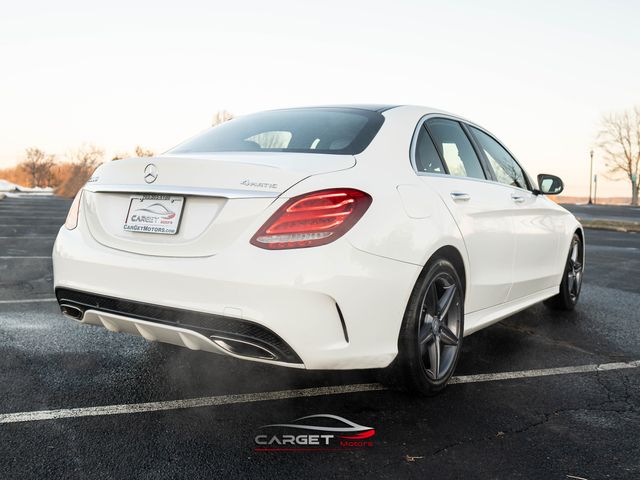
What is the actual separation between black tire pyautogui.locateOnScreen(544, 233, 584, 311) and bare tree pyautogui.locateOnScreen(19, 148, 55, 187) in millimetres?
96012

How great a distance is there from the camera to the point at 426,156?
12.0ft

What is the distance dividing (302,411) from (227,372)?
0.80 m

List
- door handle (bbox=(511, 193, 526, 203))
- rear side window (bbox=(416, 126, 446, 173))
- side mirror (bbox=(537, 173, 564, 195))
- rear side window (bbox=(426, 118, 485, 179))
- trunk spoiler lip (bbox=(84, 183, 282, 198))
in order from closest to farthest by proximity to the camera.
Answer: trunk spoiler lip (bbox=(84, 183, 282, 198)) → rear side window (bbox=(416, 126, 446, 173)) → rear side window (bbox=(426, 118, 485, 179)) → door handle (bbox=(511, 193, 526, 203)) → side mirror (bbox=(537, 173, 564, 195))

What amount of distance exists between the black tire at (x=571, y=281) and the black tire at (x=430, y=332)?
2595mm

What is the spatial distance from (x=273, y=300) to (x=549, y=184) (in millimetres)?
3554

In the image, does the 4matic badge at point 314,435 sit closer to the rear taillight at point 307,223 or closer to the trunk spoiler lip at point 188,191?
the rear taillight at point 307,223

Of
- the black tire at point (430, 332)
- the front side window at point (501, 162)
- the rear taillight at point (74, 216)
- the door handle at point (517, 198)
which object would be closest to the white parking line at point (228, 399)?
the black tire at point (430, 332)

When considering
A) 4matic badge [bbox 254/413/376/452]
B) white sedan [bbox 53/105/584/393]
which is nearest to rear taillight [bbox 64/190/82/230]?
white sedan [bbox 53/105/584/393]

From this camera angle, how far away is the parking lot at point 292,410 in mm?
2539

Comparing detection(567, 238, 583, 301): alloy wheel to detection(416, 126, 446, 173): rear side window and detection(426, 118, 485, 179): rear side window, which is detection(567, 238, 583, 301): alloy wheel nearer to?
detection(426, 118, 485, 179): rear side window

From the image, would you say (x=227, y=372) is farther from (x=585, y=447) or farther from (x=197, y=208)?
(x=585, y=447)

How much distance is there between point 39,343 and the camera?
168 inches

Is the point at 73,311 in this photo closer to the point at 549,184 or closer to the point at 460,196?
the point at 460,196

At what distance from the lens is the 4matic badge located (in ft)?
8.96
